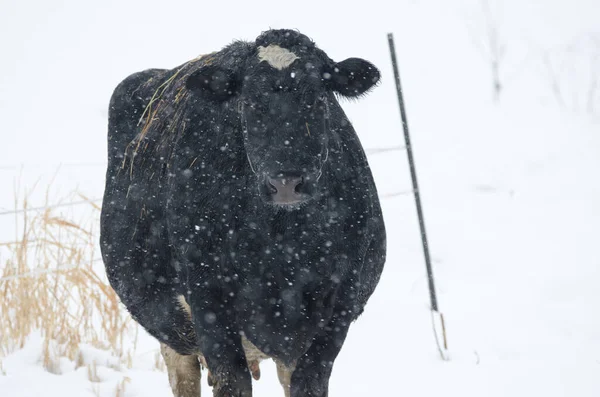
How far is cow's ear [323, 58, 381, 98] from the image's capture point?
3.15 meters

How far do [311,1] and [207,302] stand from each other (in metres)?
33.2

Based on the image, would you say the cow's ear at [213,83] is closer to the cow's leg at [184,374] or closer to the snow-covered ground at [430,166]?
the cow's leg at [184,374]

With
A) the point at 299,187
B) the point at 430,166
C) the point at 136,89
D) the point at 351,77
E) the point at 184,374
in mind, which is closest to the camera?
the point at 299,187

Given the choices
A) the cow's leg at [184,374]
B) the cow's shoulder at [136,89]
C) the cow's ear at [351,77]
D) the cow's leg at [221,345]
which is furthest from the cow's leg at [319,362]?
the cow's shoulder at [136,89]

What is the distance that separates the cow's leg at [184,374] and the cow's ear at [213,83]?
169 cm

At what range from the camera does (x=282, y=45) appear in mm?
3053

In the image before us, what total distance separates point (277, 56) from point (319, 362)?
126cm

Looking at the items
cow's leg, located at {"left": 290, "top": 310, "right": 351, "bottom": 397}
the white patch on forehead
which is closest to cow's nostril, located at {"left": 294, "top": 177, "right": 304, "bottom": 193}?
the white patch on forehead

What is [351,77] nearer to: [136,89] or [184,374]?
[136,89]

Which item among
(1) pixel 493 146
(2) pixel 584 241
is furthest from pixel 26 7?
(2) pixel 584 241

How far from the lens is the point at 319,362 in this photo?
3.01m

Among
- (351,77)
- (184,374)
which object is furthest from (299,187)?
(184,374)

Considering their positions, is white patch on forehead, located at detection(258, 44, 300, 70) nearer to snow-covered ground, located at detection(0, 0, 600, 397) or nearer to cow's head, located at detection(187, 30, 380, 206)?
cow's head, located at detection(187, 30, 380, 206)

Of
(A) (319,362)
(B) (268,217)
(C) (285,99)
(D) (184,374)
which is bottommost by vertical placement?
(D) (184,374)
